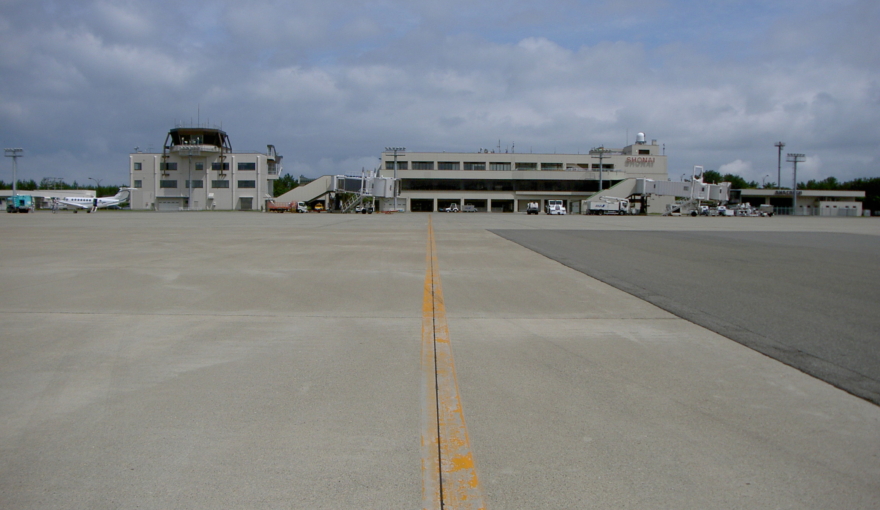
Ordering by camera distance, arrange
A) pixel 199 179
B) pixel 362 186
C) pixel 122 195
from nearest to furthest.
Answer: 1. pixel 362 186
2. pixel 122 195
3. pixel 199 179

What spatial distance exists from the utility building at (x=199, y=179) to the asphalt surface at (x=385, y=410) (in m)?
89.8

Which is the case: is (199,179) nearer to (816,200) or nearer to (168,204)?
(168,204)

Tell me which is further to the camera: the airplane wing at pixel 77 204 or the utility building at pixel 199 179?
the utility building at pixel 199 179

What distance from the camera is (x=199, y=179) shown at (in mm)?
→ 95188

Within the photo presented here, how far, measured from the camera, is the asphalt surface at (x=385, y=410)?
3.33 metres

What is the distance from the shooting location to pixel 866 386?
5156 mm

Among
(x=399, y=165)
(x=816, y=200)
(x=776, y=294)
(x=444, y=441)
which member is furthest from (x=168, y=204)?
(x=816, y=200)

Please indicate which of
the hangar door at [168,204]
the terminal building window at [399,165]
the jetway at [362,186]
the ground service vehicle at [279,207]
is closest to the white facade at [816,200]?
the terminal building window at [399,165]

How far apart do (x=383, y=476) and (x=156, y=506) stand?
1168 millimetres

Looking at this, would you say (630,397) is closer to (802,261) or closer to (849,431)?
(849,431)

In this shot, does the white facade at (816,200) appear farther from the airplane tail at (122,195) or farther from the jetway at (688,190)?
the airplane tail at (122,195)

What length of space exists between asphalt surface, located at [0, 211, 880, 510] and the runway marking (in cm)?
7

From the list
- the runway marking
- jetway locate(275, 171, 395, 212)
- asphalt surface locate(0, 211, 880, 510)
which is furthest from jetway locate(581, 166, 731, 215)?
the runway marking

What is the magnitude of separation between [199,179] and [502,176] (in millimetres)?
51066
